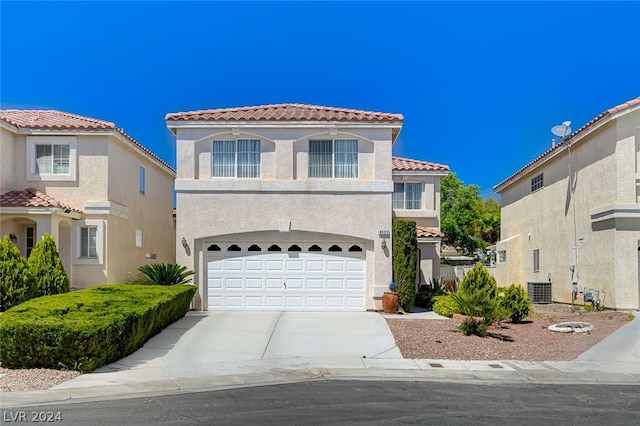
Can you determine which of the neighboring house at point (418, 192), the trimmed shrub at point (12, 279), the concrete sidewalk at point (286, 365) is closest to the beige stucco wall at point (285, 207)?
the concrete sidewalk at point (286, 365)

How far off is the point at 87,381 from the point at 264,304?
874cm

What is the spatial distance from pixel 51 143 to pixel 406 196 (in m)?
14.4

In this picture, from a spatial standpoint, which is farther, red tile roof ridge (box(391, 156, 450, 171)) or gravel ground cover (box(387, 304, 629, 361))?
red tile roof ridge (box(391, 156, 450, 171))

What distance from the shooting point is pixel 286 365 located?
1084 centimetres

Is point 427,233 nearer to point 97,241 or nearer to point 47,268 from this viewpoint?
point 97,241

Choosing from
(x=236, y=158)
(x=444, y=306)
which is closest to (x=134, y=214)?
(x=236, y=158)

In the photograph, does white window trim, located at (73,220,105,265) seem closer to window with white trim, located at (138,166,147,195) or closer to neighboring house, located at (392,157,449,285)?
window with white trim, located at (138,166,147,195)

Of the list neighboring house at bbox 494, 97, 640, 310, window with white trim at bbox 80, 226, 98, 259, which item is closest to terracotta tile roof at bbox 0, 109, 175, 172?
window with white trim at bbox 80, 226, 98, 259

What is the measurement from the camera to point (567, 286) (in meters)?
21.0

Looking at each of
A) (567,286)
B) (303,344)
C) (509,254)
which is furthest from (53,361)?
(509,254)

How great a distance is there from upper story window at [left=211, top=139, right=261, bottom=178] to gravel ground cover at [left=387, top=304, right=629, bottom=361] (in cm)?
667

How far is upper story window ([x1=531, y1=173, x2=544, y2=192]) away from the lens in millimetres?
24694

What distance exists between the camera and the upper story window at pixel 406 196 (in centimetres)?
2500

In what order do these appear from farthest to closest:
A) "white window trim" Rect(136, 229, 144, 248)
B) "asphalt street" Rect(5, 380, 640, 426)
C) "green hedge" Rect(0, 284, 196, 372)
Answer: "white window trim" Rect(136, 229, 144, 248) < "green hedge" Rect(0, 284, 196, 372) < "asphalt street" Rect(5, 380, 640, 426)
